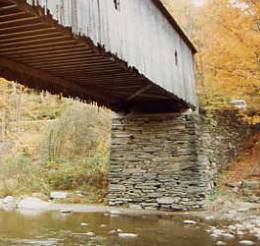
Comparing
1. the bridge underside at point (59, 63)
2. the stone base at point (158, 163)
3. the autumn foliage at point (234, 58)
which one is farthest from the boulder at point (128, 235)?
the autumn foliage at point (234, 58)

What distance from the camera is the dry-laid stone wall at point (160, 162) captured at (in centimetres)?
955

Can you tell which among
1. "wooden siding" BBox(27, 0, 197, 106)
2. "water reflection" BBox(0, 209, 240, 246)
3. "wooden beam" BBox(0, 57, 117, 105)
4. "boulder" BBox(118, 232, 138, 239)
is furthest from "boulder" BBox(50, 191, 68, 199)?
"boulder" BBox(118, 232, 138, 239)

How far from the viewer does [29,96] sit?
1928cm

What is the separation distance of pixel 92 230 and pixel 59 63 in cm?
279

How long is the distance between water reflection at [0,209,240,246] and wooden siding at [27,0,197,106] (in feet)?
7.90

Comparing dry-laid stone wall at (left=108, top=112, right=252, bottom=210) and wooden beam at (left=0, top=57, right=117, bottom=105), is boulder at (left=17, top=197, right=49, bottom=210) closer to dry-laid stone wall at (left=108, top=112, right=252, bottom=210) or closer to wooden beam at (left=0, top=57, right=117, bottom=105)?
dry-laid stone wall at (left=108, top=112, right=252, bottom=210)

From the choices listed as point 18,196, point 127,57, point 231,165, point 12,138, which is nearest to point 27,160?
point 18,196

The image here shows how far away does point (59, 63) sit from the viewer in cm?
600

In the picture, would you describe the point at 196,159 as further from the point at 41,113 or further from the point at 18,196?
the point at 41,113

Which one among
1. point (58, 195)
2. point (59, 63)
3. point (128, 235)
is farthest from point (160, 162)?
point (59, 63)

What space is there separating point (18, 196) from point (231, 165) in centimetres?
563

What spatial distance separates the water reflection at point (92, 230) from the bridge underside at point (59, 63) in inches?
89.6

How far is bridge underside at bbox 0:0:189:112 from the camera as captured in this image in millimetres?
4008

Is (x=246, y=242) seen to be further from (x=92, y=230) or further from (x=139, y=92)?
(x=139, y=92)
